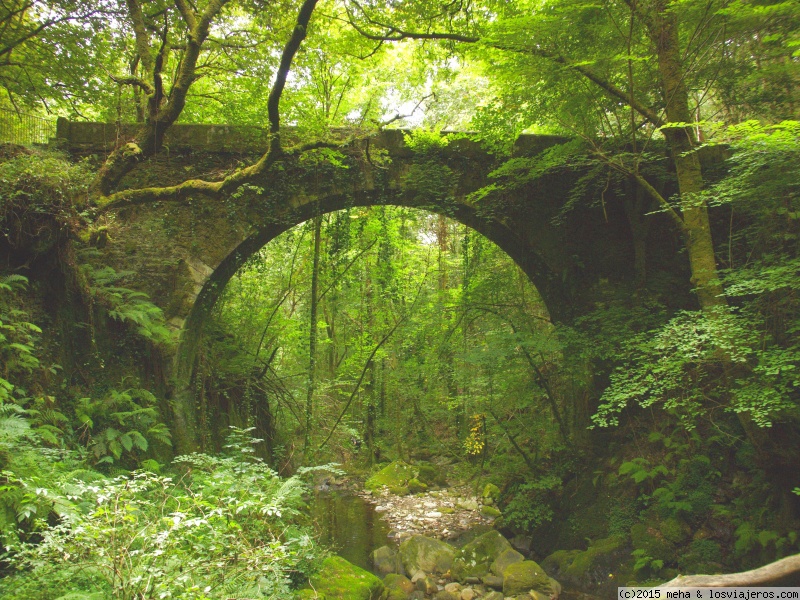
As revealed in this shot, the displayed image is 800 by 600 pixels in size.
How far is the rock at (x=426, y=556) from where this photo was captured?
5637 millimetres

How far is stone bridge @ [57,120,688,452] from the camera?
18.1 ft

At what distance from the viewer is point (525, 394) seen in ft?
21.0

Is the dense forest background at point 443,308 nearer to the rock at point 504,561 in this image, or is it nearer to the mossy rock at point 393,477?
the rock at point 504,561

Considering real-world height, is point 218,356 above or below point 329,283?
below

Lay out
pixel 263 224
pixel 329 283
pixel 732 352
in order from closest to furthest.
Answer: pixel 732 352 < pixel 263 224 < pixel 329 283

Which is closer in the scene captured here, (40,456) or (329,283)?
(40,456)

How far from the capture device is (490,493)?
846 cm

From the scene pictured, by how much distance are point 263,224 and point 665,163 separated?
5.13 meters

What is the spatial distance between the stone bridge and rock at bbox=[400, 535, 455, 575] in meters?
2.92

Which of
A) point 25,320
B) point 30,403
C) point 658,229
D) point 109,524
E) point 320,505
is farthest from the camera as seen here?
point 320,505

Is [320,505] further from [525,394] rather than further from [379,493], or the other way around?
[525,394]

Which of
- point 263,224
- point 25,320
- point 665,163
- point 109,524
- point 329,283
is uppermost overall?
point 665,163

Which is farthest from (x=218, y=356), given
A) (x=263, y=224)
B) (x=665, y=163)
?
(x=665, y=163)

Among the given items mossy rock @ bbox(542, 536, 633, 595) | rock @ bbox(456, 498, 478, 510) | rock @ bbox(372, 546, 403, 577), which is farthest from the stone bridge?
rock @ bbox(456, 498, 478, 510)
